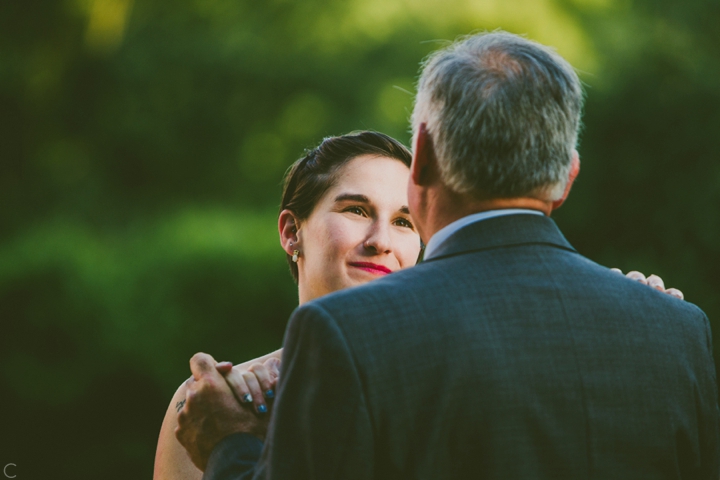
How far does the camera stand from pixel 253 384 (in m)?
2.07

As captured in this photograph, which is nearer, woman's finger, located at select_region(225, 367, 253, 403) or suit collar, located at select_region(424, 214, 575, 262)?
suit collar, located at select_region(424, 214, 575, 262)

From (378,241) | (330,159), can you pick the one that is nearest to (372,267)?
(378,241)

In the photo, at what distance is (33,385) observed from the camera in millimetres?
8289

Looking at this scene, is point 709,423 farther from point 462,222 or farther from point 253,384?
point 253,384

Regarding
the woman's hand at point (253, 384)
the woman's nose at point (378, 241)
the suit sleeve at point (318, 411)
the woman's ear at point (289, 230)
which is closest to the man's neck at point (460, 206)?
the suit sleeve at point (318, 411)

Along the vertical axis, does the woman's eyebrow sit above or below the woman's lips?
above

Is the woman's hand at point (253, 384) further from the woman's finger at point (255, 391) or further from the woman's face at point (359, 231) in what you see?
the woman's face at point (359, 231)

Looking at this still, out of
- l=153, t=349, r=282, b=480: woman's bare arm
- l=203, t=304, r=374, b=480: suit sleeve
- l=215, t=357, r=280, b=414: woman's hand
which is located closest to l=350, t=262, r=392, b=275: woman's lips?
l=153, t=349, r=282, b=480: woman's bare arm

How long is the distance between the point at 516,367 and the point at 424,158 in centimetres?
46

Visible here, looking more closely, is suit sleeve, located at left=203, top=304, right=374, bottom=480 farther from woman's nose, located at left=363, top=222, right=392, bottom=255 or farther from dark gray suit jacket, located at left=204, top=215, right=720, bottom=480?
woman's nose, located at left=363, top=222, right=392, bottom=255

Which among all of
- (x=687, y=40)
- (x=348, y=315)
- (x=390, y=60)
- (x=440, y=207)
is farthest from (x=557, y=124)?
(x=687, y=40)

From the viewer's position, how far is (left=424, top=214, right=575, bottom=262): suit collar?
5.17 feet

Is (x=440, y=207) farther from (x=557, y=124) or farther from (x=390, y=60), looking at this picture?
(x=390, y=60)

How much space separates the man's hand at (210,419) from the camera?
1.92m
